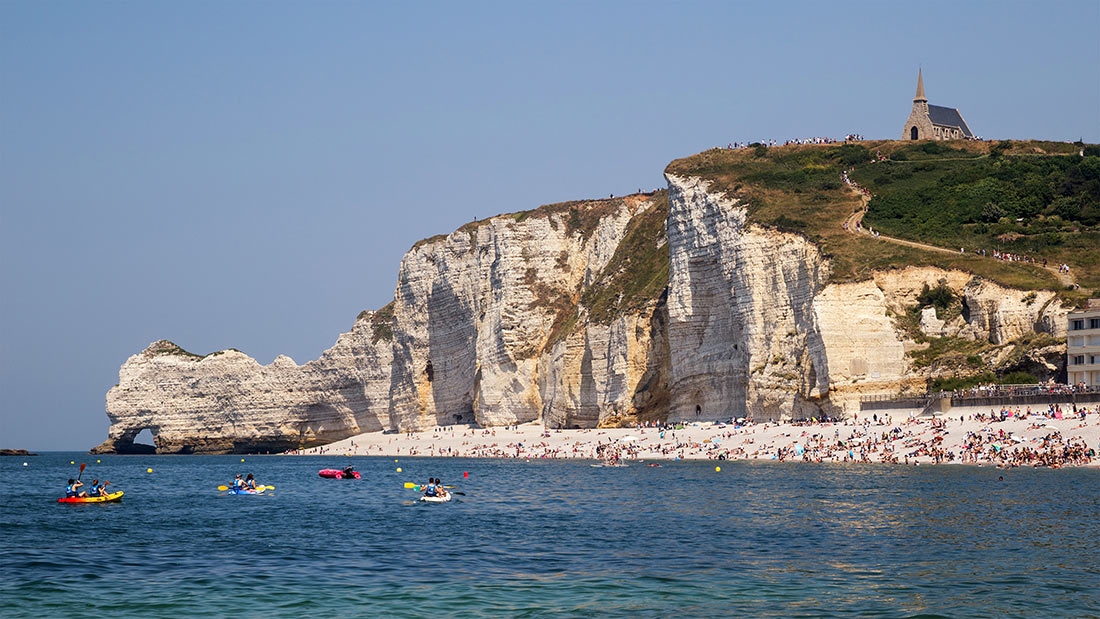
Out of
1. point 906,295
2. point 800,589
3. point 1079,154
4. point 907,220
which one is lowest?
point 800,589

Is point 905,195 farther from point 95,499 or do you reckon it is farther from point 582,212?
point 95,499

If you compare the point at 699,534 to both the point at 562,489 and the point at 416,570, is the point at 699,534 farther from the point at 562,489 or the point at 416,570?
the point at 562,489

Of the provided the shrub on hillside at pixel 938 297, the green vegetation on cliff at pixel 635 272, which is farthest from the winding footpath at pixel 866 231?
the green vegetation on cliff at pixel 635 272

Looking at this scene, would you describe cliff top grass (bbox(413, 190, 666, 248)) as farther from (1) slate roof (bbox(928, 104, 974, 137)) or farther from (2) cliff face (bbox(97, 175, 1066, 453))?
(1) slate roof (bbox(928, 104, 974, 137))

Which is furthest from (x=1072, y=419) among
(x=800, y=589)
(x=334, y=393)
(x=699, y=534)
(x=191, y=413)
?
(x=191, y=413)

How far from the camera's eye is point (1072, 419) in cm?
5084

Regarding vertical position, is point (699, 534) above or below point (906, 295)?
below

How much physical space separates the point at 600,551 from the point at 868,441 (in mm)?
32396

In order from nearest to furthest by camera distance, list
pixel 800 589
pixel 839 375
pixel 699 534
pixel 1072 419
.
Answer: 1. pixel 800 589
2. pixel 699 534
3. pixel 1072 419
4. pixel 839 375

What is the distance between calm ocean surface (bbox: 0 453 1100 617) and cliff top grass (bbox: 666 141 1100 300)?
26.7m

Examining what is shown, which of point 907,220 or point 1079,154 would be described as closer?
point 907,220

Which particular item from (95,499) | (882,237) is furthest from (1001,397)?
(95,499)

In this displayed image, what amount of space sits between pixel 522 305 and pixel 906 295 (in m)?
42.6

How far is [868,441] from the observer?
185 ft
